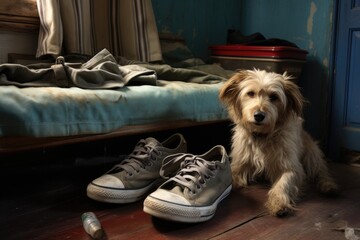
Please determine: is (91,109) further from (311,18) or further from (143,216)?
(311,18)

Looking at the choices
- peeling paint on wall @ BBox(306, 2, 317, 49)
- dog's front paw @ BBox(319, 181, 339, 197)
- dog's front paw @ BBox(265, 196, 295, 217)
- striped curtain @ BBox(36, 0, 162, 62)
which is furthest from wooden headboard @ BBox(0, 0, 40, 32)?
peeling paint on wall @ BBox(306, 2, 317, 49)

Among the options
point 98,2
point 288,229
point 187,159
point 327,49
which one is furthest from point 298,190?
point 98,2

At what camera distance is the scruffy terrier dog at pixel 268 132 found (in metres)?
1.82

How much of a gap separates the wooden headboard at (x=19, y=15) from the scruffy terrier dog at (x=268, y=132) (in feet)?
3.48

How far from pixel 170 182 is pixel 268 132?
57cm

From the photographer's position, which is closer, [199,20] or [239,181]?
[239,181]

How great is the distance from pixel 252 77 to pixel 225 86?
0.43 feet

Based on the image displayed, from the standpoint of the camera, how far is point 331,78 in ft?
8.98

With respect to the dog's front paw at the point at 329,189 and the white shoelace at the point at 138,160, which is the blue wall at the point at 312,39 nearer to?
the dog's front paw at the point at 329,189

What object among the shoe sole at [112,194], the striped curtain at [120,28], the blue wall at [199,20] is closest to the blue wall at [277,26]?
the blue wall at [199,20]

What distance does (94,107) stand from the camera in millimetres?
1558

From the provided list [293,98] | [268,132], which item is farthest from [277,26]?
[268,132]

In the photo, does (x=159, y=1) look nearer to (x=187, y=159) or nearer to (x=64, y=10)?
(x=64, y=10)

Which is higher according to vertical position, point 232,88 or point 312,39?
point 312,39
